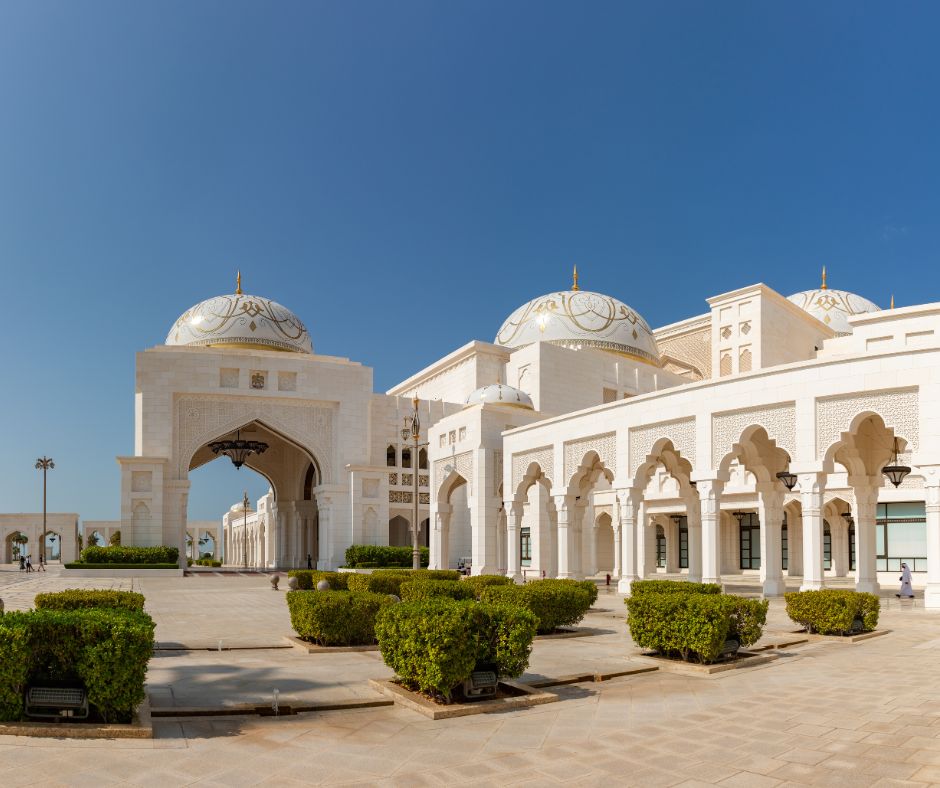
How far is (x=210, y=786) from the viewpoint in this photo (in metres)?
5.25

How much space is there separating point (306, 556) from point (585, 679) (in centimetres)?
3820

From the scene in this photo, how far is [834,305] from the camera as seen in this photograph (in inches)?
1815

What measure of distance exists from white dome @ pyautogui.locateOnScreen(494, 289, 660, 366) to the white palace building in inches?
4.0

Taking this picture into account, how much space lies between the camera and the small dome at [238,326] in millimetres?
39469

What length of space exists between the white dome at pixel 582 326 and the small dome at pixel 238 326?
10481 millimetres

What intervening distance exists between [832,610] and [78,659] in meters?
10.1

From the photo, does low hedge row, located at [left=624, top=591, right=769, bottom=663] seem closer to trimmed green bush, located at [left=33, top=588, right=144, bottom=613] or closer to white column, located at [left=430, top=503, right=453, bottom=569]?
trimmed green bush, located at [left=33, top=588, right=144, bottom=613]

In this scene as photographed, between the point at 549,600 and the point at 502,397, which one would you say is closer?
the point at 549,600

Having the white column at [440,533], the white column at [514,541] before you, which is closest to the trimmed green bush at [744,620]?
the white column at [514,541]

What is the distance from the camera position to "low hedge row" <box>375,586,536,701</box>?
7.27m

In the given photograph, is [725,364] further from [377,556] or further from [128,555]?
[128,555]

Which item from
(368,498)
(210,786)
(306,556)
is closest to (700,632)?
(210,786)

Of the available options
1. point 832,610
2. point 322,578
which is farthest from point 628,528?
point 832,610

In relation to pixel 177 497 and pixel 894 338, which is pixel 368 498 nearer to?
pixel 177 497
